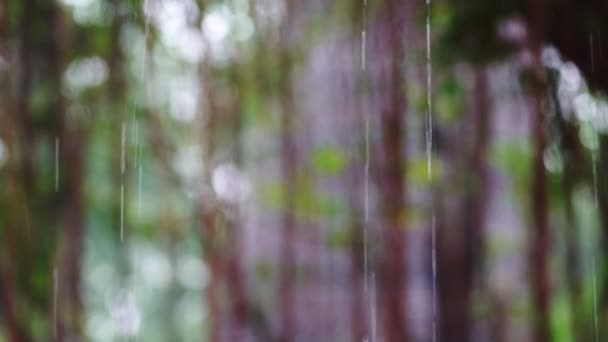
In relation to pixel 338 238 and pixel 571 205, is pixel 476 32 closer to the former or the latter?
pixel 571 205

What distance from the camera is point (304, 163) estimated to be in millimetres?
1052

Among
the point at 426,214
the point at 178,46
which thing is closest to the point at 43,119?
the point at 178,46

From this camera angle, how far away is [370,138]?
3.13 feet

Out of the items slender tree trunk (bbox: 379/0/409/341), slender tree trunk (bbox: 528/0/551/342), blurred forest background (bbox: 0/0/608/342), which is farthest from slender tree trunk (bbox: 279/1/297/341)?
slender tree trunk (bbox: 528/0/551/342)

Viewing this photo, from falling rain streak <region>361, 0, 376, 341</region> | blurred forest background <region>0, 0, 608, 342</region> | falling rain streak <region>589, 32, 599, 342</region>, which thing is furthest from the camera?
falling rain streak <region>361, 0, 376, 341</region>

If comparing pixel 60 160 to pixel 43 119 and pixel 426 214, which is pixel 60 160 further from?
pixel 426 214

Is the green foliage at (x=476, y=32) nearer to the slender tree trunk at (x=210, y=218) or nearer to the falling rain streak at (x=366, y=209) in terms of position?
the falling rain streak at (x=366, y=209)

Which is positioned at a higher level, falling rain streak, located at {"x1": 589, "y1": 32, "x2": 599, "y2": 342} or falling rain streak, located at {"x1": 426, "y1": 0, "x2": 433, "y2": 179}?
falling rain streak, located at {"x1": 426, "y1": 0, "x2": 433, "y2": 179}

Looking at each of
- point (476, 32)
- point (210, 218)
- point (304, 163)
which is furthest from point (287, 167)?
point (476, 32)

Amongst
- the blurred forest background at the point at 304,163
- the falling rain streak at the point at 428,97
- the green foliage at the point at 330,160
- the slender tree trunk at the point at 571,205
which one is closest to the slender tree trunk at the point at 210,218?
the blurred forest background at the point at 304,163

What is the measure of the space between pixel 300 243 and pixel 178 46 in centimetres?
30

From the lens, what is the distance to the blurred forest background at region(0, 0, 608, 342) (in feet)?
2.81

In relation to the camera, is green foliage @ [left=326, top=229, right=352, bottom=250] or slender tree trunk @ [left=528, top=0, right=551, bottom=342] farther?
green foliage @ [left=326, top=229, right=352, bottom=250]

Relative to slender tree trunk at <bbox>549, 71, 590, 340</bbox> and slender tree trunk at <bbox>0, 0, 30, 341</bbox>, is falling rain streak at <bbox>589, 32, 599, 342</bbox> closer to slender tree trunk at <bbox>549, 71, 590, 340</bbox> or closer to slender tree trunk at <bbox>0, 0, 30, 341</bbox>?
slender tree trunk at <bbox>549, 71, 590, 340</bbox>
